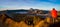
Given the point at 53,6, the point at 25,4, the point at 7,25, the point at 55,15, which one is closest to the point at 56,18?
the point at 55,15

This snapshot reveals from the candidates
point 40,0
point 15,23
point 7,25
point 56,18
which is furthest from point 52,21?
point 7,25

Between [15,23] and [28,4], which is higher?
[28,4]

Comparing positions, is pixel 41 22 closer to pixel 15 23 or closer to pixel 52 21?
pixel 52 21

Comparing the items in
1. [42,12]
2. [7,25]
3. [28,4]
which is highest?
[28,4]

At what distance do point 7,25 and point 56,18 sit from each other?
52.7 inches

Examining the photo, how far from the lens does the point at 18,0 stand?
378cm

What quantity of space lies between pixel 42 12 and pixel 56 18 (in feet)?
1.33

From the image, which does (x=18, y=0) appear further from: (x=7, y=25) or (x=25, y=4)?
(x=7, y=25)

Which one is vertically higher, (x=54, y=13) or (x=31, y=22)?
(x=54, y=13)

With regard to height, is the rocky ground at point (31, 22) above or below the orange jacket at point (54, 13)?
below

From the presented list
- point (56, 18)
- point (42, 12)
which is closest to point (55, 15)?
point (56, 18)

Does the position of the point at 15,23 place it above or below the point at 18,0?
below

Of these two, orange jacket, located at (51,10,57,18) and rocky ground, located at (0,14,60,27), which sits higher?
orange jacket, located at (51,10,57,18)

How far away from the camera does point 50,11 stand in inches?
148
